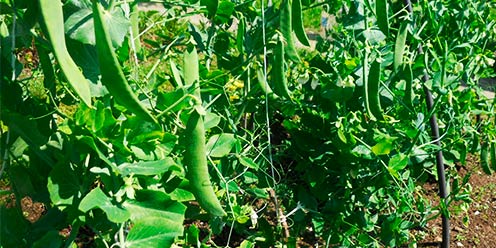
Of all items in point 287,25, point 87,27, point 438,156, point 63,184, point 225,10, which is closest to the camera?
point 87,27

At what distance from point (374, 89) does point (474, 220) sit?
1.24m

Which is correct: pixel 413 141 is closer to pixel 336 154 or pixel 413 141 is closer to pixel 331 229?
pixel 336 154

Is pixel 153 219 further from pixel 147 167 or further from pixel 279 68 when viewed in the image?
pixel 279 68

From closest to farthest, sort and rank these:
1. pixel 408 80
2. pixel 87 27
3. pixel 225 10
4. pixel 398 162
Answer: pixel 87 27 < pixel 225 10 < pixel 408 80 < pixel 398 162

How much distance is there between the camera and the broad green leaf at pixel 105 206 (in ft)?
3.07

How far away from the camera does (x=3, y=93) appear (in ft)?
3.45

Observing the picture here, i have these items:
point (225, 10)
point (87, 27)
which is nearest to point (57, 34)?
point (87, 27)

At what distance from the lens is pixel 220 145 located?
131cm

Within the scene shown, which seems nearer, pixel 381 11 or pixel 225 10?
pixel 381 11

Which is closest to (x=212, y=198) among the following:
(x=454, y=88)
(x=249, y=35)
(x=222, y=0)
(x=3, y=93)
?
(x=3, y=93)

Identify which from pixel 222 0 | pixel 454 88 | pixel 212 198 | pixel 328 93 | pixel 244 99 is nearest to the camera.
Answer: pixel 212 198

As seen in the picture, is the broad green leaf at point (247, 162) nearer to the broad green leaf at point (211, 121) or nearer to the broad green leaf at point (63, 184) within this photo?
the broad green leaf at point (211, 121)

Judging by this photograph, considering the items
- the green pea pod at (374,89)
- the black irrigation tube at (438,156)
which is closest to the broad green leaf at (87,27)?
the green pea pod at (374,89)

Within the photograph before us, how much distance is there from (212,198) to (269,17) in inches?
22.0
